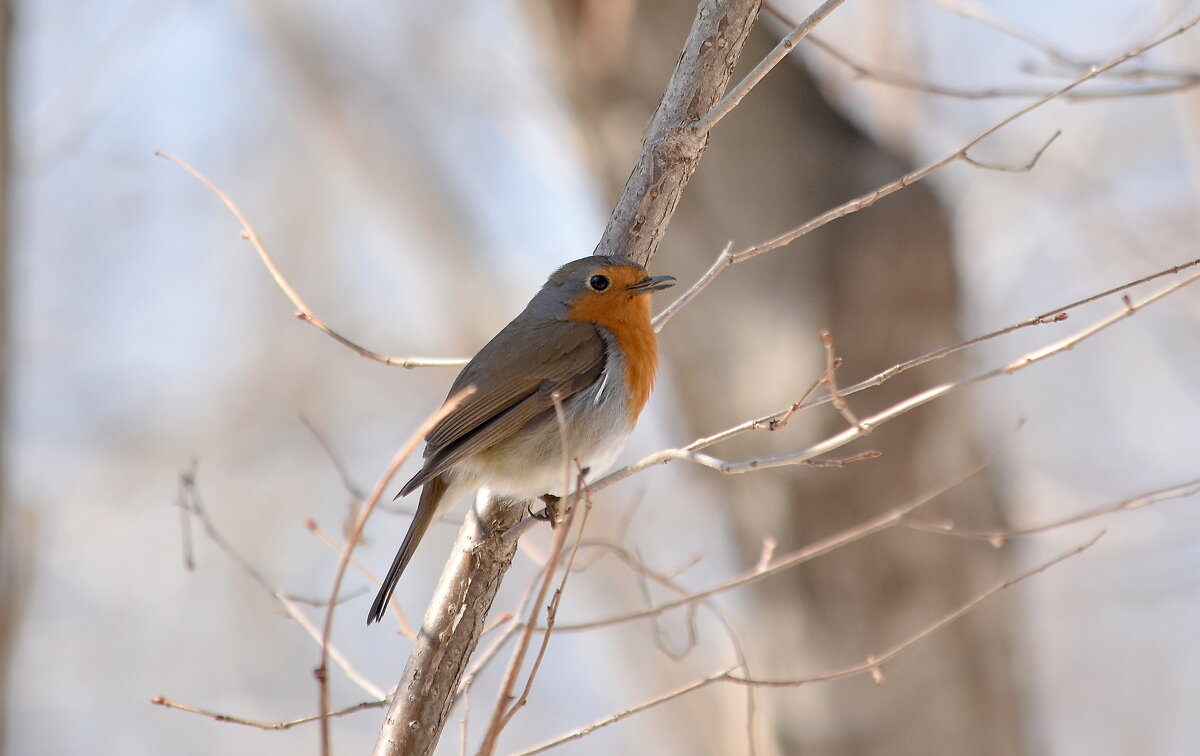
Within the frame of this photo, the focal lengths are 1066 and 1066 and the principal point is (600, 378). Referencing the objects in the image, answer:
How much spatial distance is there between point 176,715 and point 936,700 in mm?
7175

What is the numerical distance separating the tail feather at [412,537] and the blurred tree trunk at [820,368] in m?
2.08

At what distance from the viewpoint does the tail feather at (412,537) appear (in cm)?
314

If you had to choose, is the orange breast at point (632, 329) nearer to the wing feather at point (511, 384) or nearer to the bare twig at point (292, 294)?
the wing feather at point (511, 384)

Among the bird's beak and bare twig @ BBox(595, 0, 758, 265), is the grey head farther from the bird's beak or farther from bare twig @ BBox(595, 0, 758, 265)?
bare twig @ BBox(595, 0, 758, 265)

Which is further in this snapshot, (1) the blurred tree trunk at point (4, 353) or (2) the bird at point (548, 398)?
(2) the bird at point (548, 398)

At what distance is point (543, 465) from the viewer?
3.41 metres

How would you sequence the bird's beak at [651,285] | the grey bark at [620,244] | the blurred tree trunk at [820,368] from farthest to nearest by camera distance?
the blurred tree trunk at [820,368], the bird's beak at [651,285], the grey bark at [620,244]

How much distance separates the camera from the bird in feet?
11.0

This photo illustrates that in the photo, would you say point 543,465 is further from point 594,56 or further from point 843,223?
point 594,56

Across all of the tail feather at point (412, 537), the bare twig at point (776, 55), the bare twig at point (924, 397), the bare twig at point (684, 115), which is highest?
the bare twig at point (684, 115)

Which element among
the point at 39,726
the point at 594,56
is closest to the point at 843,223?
the point at 594,56

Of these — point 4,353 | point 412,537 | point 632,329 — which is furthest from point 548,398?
point 4,353

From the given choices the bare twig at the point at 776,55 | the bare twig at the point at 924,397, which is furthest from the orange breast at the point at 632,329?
the bare twig at the point at 924,397

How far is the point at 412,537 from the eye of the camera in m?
3.30
